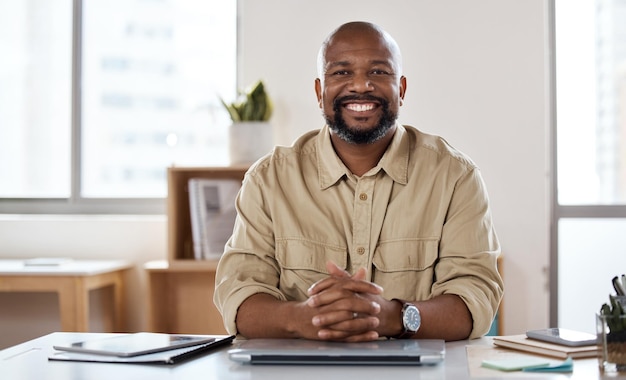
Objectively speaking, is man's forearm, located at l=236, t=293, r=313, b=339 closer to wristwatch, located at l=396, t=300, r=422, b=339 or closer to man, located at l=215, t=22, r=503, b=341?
man, located at l=215, t=22, r=503, b=341

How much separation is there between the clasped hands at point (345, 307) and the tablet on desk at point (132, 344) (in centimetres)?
23

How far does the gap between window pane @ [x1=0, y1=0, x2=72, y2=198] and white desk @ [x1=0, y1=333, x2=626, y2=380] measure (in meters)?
2.90

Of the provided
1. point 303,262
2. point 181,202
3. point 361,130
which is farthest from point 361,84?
→ point 181,202

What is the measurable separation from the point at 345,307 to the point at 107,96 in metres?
2.88

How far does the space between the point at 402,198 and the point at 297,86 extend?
1876 mm

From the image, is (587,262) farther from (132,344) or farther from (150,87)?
(132,344)

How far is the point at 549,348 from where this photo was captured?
1454 mm

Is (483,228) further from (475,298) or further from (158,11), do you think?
(158,11)

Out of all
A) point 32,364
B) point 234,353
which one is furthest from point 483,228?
point 32,364

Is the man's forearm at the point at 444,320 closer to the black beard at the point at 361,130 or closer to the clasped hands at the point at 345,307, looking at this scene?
the clasped hands at the point at 345,307

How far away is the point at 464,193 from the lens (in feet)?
6.71

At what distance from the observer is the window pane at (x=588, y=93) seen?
12.6ft

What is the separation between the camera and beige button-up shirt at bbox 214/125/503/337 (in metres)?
1.97

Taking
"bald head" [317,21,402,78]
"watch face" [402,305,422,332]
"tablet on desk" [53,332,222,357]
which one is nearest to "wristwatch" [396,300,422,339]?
"watch face" [402,305,422,332]
